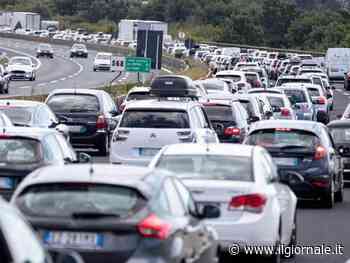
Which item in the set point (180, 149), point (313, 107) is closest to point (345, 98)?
point (313, 107)

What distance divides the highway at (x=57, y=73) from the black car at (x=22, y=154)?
110 feet

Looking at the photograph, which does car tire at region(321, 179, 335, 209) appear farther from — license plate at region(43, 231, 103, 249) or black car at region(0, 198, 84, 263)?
black car at region(0, 198, 84, 263)

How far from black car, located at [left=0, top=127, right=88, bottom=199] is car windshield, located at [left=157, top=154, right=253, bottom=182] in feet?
7.73

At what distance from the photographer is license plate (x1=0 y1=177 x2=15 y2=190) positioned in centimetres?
1653

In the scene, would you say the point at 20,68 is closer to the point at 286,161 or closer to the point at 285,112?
the point at 285,112

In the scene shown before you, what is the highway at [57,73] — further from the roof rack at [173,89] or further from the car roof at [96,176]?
the car roof at [96,176]

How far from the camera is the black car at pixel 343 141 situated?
26.2 metres

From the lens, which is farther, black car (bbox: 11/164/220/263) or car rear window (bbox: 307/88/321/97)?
car rear window (bbox: 307/88/321/97)

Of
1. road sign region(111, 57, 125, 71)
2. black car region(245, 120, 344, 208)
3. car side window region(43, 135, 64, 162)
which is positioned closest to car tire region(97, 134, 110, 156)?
black car region(245, 120, 344, 208)

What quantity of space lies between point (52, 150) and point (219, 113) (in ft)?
42.0

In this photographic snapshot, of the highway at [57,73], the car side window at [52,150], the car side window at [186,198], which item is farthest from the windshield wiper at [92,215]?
the highway at [57,73]

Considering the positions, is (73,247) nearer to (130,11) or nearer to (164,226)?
(164,226)

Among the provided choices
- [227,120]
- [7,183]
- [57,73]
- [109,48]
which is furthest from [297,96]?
[109,48]

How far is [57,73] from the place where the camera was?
91.9 metres
